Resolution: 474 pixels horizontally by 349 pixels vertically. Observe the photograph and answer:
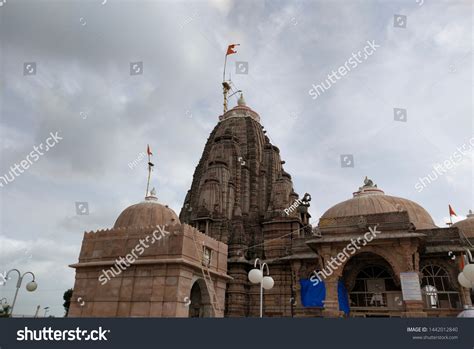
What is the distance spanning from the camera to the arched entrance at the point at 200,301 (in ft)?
68.4

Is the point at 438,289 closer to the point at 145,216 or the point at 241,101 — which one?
the point at 145,216

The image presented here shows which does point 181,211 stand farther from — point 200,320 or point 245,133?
point 200,320

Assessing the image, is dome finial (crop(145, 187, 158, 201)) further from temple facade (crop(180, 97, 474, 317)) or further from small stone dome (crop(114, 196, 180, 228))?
temple facade (crop(180, 97, 474, 317))

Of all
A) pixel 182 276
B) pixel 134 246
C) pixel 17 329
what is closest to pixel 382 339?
pixel 17 329

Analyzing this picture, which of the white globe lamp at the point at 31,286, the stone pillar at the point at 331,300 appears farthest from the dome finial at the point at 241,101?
the white globe lamp at the point at 31,286

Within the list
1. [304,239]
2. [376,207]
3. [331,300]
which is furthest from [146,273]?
→ [376,207]

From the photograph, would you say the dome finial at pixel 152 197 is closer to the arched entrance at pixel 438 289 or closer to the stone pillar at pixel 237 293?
the stone pillar at pixel 237 293

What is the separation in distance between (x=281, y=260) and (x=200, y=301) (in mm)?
9852

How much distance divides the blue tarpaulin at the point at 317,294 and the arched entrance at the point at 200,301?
8537 mm

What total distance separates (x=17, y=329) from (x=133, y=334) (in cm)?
342

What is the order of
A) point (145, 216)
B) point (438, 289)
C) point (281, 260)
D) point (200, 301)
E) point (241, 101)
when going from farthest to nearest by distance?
1. point (241, 101)
2. point (281, 260)
3. point (438, 289)
4. point (145, 216)
5. point (200, 301)

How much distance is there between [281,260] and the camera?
29.1 m

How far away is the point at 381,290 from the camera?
24.4 metres

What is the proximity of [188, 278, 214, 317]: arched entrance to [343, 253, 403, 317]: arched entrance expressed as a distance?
34.6 feet
